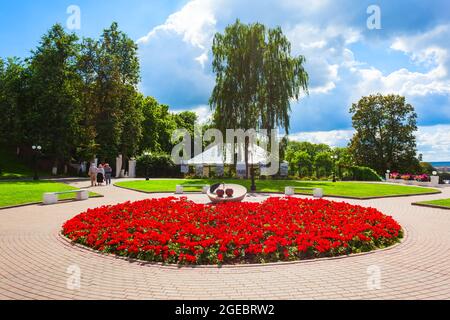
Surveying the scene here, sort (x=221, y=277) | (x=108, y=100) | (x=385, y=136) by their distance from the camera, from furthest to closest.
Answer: (x=385, y=136)
(x=108, y=100)
(x=221, y=277)

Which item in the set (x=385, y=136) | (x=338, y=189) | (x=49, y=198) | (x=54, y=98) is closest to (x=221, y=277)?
(x=49, y=198)

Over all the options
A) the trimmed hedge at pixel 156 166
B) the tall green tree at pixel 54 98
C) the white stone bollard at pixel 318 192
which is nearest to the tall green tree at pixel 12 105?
the tall green tree at pixel 54 98

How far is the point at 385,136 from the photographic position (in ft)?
191

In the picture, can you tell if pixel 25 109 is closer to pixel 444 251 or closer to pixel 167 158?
pixel 167 158

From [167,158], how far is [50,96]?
1614 cm

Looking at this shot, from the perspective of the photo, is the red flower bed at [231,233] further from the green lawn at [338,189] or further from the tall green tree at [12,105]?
the tall green tree at [12,105]

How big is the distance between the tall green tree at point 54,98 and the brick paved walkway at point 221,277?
3325 cm

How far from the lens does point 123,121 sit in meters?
43.8

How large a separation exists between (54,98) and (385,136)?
49.4 meters

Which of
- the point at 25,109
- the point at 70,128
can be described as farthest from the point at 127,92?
the point at 25,109

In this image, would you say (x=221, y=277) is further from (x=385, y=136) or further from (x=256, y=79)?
(x=385, y=136)

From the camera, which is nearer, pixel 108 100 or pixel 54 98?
pixel 54 98

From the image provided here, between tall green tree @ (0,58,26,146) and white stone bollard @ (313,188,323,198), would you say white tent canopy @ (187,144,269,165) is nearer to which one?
white stone bollard @ (313,188,323,198)

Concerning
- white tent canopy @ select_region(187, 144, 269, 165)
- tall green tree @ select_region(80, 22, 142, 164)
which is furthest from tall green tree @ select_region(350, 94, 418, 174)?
tall green tree @ select_region(80, 22, 142, 164)
